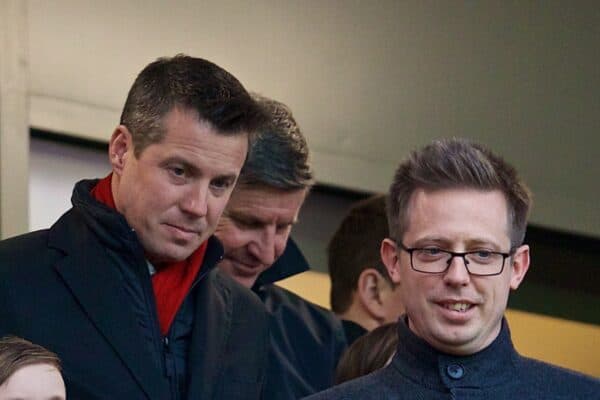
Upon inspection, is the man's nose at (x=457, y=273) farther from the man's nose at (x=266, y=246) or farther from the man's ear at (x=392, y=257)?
the man's nose at (x=266, y=246)

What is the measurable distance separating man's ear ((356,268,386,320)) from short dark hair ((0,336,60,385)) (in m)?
1.83

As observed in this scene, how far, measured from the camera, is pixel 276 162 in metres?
5.22

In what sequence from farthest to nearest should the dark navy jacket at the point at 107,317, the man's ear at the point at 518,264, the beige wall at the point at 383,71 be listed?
the beige wall at the point at 383,71 < the dark navy jacket at the point at 107,317 < the man's ear at the point at 518,264

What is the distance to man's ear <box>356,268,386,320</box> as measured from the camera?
18.9ft

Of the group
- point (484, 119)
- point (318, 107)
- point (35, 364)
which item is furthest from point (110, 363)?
point (484, 119)

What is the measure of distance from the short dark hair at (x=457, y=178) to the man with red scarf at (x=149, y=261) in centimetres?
66

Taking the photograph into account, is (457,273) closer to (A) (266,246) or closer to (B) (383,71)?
(A) (266,246)

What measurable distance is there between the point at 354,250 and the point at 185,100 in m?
1.38

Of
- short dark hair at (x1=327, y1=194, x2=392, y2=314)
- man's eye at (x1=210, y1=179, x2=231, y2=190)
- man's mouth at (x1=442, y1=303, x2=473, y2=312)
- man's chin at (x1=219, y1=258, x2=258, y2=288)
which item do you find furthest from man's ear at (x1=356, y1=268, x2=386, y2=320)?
man's mouth at (x1=442, y1=303, x2=473, y2=312)

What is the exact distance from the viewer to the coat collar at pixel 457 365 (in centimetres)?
383

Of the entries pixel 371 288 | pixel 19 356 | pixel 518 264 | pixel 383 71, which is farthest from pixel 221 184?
pixel 383 71

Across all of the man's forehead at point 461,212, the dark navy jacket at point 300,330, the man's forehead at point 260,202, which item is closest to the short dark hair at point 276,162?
the man's forehead at point 260,202

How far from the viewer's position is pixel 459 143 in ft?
13.2

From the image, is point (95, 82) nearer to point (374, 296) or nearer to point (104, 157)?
point (104, 157)
